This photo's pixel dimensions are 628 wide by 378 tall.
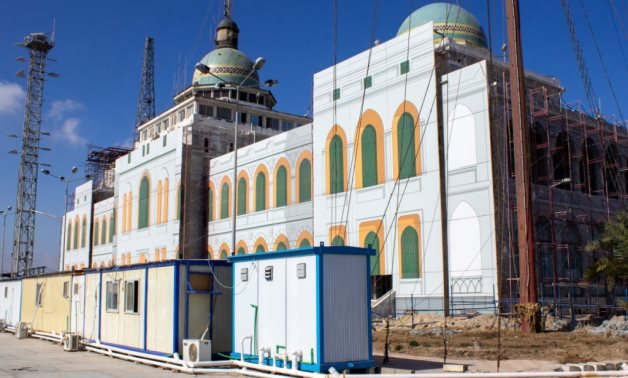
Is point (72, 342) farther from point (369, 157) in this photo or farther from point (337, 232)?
point (369, 157)

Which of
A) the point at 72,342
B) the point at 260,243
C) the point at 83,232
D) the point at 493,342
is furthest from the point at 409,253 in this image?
the point at 83,232

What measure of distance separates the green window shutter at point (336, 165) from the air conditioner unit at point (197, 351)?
766 inches

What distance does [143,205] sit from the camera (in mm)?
52156

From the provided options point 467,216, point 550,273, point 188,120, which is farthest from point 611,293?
point 188,120

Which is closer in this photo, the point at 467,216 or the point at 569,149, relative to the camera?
the point at 467,216

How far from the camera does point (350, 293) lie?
13.5 meters

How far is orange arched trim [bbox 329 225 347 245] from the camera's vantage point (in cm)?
3375

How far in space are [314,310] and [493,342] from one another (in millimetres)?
8785

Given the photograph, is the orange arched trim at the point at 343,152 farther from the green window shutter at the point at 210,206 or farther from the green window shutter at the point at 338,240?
the green window shutter at the point at 210,206

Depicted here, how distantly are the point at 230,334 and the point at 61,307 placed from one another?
10086mm

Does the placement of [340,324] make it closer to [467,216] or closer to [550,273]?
[467,216]

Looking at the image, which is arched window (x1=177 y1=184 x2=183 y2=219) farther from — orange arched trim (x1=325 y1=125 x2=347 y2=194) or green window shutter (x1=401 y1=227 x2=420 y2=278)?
green window shutter (x1=401 y1=227 x2=420 y2=278)

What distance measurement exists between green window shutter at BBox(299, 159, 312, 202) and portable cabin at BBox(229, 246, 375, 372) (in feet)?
73.0

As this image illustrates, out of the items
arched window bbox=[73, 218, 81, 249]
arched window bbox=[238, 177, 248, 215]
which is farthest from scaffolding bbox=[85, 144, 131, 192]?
arched window bbox=[238, 177, 248, 215]
